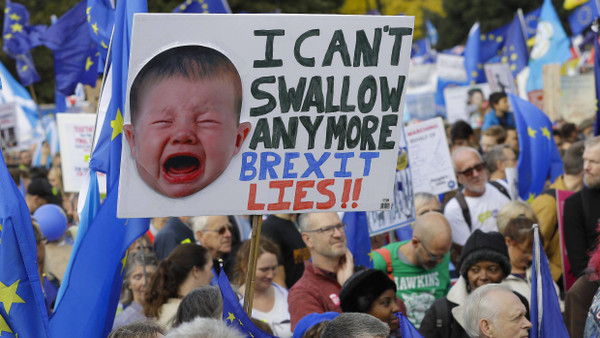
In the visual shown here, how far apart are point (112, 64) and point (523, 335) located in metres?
2.34

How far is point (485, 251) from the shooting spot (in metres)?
5.57

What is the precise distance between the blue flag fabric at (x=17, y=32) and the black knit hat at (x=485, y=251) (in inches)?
400

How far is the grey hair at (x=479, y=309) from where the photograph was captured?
4.61 meters

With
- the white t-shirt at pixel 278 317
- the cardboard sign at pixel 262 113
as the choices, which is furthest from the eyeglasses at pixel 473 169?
the cardboard sign at pixel 262 113

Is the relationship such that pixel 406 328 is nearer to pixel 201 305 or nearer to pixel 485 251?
pixel 201 305

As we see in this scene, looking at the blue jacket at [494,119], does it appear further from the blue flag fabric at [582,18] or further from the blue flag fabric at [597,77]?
the blue flag fabric at [582,18]

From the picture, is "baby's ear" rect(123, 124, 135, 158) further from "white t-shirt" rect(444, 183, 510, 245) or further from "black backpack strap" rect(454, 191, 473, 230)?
"black backpack strap" rect(454, 191, 473, 230)

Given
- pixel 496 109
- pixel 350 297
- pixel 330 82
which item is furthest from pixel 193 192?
pixel 496 109

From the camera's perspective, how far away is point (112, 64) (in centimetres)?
455

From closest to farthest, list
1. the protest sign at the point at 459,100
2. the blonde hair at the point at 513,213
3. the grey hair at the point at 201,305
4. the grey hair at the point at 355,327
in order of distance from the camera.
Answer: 1. the grey hair at the point at 355,327
2. the grey hair at the point at 201,305
3. the blonde hair at the point at 513,213
4. the protest sign at the point at 459,100

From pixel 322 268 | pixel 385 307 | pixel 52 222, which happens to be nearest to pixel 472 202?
pixel 322 268

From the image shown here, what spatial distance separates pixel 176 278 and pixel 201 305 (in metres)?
1.05

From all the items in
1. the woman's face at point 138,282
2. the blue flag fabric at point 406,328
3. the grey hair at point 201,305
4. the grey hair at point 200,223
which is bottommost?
the blue flag fabric at point 406,328

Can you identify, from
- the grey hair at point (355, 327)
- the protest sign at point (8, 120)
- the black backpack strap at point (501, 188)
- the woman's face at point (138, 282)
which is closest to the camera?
the grey hair at point (355, 327)
